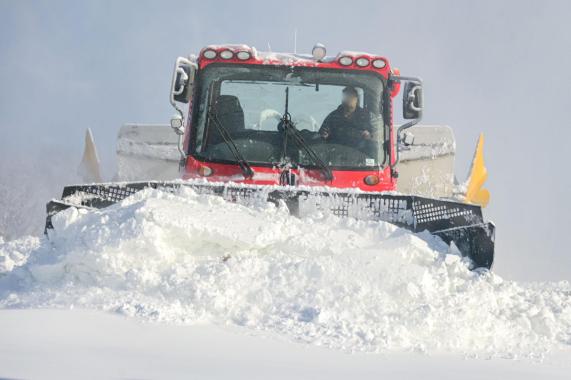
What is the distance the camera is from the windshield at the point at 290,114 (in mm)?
6062

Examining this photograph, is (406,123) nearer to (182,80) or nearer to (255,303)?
(182,80)

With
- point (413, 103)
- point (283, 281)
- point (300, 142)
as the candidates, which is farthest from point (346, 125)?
point (283, 281)

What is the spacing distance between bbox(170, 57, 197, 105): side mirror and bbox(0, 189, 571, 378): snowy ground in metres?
1.44

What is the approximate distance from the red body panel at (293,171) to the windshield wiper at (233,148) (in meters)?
0.04

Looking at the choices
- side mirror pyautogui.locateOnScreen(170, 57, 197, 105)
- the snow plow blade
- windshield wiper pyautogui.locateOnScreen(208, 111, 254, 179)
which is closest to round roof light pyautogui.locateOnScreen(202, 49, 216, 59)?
side mirror pyautogui.locateOnScreen(170, 57, 197, 105)

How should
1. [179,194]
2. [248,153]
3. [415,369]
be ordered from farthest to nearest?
[248,153] → [179,194] → [415,369]

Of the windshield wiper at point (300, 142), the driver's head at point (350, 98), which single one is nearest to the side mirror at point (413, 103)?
the driver's head at point (350, 98)

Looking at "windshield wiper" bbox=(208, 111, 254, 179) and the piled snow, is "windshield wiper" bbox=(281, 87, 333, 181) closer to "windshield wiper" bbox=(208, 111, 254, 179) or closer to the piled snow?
"windshield wiper" bbox=(208, 111, 254, 179)

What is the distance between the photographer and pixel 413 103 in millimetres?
6070

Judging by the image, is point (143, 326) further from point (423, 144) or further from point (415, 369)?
point (423, 144)

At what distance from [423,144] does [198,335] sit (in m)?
5.23

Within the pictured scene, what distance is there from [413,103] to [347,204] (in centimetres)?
158

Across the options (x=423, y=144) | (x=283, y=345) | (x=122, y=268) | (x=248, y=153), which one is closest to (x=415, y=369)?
(x=283, y=345)

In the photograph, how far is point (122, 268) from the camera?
400 cm
